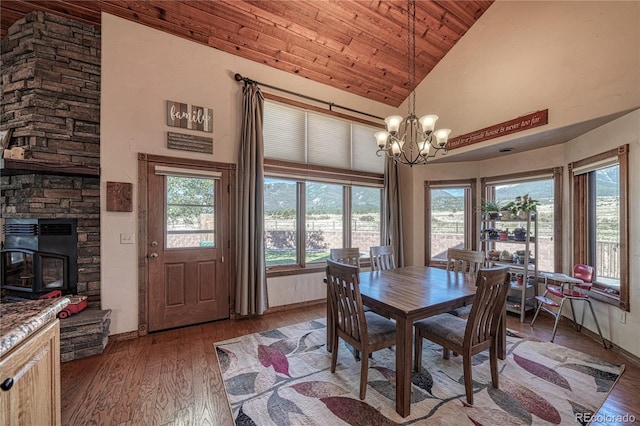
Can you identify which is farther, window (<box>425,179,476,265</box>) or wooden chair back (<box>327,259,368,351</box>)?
window (<box>425,179,476,265</box>)

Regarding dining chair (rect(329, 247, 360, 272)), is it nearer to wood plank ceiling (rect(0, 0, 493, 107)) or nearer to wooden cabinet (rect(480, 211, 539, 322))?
wooden cabinet (rect(480, 211, 539, 322))

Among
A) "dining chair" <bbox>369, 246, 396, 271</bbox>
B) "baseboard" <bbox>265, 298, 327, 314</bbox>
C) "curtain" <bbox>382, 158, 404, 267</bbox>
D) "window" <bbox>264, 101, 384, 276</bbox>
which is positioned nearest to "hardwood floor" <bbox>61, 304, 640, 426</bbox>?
"baseboard" <bbox>265, 298, 327, 314</bbox>

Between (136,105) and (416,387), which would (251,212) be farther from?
(416,387)

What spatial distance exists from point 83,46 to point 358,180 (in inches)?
162

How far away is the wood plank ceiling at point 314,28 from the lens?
312 centimetres

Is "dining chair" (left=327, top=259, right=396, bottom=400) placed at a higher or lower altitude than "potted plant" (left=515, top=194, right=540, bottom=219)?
lower

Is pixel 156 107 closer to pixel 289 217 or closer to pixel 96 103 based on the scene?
pixel 96 103

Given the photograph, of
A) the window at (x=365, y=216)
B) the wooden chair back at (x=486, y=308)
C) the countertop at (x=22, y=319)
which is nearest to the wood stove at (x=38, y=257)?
the countertop at (x=22, y=319)

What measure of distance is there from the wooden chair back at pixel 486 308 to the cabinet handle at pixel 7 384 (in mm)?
2372

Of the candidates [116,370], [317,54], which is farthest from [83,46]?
[116,370]

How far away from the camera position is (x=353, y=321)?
2.15m

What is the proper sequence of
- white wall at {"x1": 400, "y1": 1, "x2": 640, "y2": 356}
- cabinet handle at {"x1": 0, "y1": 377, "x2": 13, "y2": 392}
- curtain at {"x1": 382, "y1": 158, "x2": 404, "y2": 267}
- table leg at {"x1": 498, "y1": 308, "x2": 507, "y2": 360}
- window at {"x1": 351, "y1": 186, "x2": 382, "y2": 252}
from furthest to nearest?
1. curtain at {"x1": 382, "y1": 158, "x2": 404, "y2": 267}
2. window at {"x1": 351, "y1": 186, "x2": 382, "y2": 252}
3. white wall at {"x1": 400, "y1": 1, "x2": 640, "y2": 356}
4. table leg at {"x1": 498, "y1": 308, "x2": 507, "y2": 360}
5. cabinet handle at {"x1": 0, "y1": 377, "x2": 13, "y2": 392}

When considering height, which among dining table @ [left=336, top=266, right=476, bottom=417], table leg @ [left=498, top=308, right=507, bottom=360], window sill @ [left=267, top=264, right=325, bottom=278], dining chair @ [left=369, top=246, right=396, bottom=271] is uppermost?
dining chair @ [left=369, top=246, right=396, bottom=271]

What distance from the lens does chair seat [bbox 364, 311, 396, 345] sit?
2.11m
